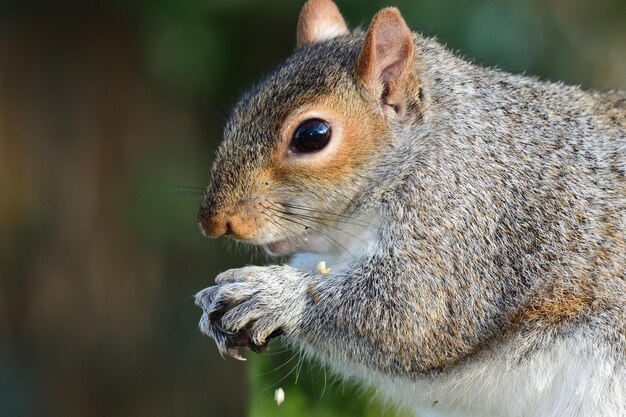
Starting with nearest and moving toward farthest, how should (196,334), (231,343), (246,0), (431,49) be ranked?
1. (231,343)
2. (431,49)
3. (246,0)
4. (196,334)

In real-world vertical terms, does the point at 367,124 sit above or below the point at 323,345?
above

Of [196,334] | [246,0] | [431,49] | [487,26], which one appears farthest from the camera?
[196,334]

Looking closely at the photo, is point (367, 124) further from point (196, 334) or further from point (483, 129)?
point (196, 334)

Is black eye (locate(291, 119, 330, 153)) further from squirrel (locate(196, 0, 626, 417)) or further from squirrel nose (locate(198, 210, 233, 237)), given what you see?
squirrel nose (locate(198, 210, 233, 237))

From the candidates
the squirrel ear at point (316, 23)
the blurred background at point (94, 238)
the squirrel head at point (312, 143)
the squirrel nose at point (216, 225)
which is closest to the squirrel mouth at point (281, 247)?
the squirrel head at point (312, 143)

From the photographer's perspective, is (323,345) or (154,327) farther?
(154,327)

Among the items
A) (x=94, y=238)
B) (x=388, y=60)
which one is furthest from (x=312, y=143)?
(x=94, y=238)

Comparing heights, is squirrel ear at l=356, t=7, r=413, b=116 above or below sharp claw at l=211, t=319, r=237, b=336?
above

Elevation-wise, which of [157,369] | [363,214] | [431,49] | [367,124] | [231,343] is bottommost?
[157,369]

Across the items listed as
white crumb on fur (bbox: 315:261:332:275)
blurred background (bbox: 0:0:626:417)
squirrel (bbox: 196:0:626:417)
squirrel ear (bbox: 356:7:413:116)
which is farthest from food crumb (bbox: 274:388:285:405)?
blurred background (bbox: 0:0:626:417)

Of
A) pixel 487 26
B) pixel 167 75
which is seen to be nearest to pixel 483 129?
pixel 487 26
